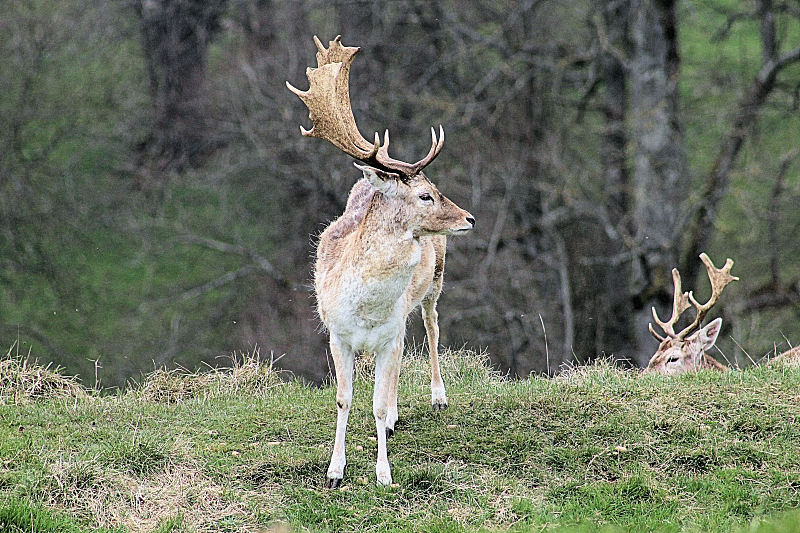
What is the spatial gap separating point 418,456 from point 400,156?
10351mm

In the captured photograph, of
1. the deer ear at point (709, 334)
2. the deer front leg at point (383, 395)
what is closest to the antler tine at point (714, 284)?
the deer ear at point (709, 334)

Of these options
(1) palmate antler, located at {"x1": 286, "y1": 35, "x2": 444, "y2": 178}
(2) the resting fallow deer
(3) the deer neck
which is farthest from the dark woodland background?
(3) the deer neck

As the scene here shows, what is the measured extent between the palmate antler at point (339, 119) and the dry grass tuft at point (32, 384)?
3.05 m

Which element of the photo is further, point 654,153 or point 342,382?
point 654,153

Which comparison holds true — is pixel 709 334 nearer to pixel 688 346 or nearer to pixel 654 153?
pixel 688 346

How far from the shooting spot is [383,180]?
691 cm

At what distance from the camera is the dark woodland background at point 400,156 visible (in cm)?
1683

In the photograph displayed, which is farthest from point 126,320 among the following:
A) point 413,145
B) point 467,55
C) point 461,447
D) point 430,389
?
point 461,447

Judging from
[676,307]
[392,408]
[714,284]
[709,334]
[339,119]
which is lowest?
[709,334]

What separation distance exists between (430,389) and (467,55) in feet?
32.4

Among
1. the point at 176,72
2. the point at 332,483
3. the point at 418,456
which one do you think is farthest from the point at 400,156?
the point at 332,483

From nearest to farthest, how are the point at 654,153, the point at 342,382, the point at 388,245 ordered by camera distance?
the point at 388,245, the point at 342,382, the point at 654,153

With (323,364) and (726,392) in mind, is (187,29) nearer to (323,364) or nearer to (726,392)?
(323,364)

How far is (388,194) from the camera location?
6.96 metres
